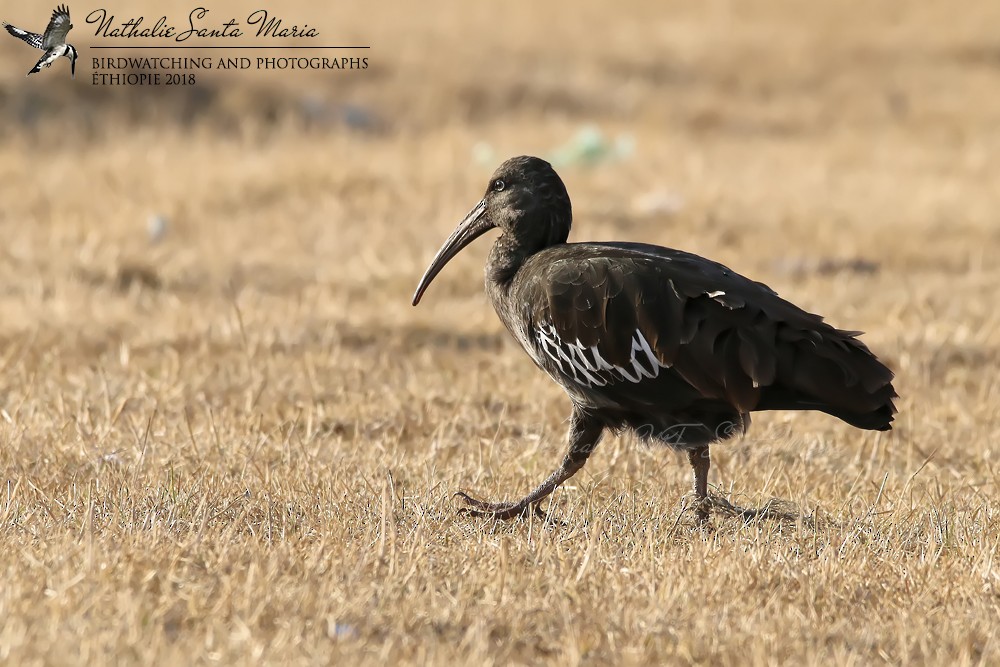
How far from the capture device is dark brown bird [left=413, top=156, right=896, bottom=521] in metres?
4.78

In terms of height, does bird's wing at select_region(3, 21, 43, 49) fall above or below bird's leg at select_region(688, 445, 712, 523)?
above

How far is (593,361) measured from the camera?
16.4 ft

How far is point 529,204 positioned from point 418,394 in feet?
6.02

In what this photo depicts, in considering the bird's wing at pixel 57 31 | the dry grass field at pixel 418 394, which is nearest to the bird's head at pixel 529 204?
the dry grass field at pixel 418 394

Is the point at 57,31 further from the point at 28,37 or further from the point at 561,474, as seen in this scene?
the point at 561,474

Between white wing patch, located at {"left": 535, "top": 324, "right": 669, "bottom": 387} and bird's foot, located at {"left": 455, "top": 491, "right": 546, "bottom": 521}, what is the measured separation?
1.71 feet

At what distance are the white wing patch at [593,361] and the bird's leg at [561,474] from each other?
0.80 feet

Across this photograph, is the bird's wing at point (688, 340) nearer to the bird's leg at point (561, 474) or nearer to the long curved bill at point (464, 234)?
the bird's leg at point (561, 474)

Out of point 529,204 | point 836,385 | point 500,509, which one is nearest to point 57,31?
point 529,204

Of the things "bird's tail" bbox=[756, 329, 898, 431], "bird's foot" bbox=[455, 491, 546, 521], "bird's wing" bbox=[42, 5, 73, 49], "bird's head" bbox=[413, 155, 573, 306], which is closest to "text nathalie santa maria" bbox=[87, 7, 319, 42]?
"bird's wing" bbox=[42, 5, 73, 49]

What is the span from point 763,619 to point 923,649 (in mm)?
449

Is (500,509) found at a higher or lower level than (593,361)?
lower

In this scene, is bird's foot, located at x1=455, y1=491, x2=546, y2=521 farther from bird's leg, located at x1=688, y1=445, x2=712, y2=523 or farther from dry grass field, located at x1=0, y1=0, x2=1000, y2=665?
bird's leg, located at x1=688, y1=445, x2=712, y2=523

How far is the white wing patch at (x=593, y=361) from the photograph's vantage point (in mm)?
4926
